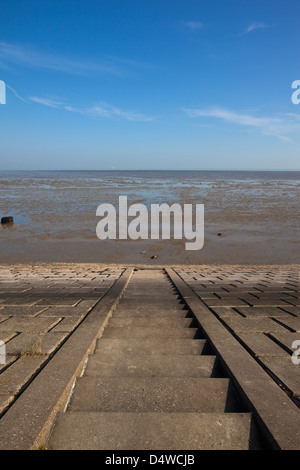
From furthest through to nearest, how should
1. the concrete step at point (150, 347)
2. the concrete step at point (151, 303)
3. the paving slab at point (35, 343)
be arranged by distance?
the concrete step at point (151, 303) → the concrete step at point (150, 347) → the paving slab at point (35, 343)

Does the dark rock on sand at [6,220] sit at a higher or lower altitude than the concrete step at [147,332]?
higher

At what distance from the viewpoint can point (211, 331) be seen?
2.88 metres

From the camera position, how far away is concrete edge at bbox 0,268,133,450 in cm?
159

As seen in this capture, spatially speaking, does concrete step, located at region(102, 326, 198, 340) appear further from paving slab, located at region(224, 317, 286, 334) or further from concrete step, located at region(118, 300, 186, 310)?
concrete step, located at region(118, 300, 186, 310)

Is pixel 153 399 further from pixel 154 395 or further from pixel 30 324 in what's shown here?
pixel 30 324

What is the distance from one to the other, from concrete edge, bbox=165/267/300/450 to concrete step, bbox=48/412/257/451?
11 cm

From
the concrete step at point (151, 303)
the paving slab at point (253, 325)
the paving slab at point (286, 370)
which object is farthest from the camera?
the concrete step at point (151, 303)

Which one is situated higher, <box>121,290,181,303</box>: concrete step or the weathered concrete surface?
the weathered concrete surface

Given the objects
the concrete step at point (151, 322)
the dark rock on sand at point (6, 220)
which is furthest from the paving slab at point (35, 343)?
the dark rock on sand at point (6, 220)

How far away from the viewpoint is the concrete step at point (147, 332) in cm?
297

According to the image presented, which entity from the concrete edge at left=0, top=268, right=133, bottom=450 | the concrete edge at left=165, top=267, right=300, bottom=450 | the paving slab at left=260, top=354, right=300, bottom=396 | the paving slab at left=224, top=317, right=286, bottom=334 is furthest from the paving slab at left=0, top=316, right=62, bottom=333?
the paving slab at left=260, top=354, right=300, bottom=396

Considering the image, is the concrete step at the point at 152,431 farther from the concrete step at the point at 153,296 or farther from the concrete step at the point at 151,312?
the concrete step at the point at 153,296
